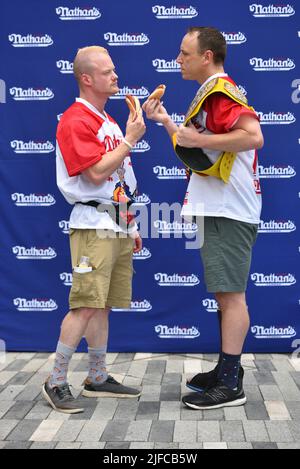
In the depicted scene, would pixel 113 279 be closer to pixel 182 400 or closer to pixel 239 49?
pixel 182 400

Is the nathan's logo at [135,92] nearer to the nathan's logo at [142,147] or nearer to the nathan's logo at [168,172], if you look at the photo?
the nathan's logo at [142,147]

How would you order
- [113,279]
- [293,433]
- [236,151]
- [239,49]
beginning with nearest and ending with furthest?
[293,433] < [236,151] < [113,279] < [239,49]

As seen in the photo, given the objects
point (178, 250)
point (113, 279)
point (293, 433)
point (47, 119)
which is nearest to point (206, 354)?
point (178, 250)

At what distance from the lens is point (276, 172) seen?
14.2 feet

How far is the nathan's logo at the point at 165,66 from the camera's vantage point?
4273 millimetres

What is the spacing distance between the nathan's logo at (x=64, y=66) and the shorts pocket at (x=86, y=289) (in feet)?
4.84

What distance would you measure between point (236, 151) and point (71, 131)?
77 cm

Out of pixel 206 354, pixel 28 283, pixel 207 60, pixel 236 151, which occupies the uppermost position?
pixel 207 60

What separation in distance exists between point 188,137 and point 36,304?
5.74 ft

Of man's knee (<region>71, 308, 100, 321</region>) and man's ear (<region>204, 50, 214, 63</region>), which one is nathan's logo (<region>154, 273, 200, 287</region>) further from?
man's ear (<region>204, 50, 214, 63</region>)

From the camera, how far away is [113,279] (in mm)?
3707

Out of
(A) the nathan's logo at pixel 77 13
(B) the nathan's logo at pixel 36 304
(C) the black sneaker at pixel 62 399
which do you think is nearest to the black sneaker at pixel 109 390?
(C) the black sneaker at pixel 62 399

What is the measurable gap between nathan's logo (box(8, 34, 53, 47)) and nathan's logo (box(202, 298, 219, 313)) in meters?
1.83

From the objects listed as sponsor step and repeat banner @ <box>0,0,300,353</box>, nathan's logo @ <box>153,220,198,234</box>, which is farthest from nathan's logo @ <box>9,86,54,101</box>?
nathan's logo @ <box>153,220,198,234</box>
